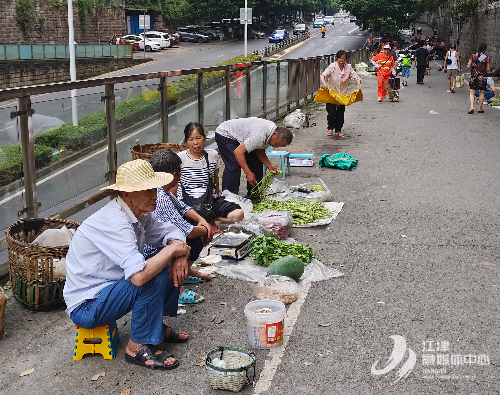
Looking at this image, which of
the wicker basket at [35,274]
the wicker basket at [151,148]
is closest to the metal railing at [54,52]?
the wicker basket at [151,148]

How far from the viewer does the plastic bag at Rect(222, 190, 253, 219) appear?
7.91 metres

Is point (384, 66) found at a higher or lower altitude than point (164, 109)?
lower

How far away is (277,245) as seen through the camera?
21.3 ft

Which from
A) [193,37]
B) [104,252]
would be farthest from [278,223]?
[193,37]

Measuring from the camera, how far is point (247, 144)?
7895 millimetres

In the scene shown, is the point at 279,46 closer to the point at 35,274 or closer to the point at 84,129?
the point at 84,129

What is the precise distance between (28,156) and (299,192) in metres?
4.07

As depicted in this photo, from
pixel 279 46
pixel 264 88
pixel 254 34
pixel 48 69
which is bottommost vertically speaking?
pixel 48 69

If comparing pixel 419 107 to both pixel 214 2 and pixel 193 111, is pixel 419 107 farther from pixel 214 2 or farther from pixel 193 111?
pixel 214 2

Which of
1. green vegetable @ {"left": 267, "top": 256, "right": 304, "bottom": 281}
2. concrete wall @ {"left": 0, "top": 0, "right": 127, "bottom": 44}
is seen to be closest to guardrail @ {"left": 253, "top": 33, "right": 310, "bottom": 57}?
concrete wall @ {"left": 0, "top": 0, "right": 127, "bottom": 44}

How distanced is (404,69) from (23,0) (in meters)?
33.0

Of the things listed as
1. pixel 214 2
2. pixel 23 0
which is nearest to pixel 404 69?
pixel 23 0

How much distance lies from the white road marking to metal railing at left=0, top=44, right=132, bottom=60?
3895 cm

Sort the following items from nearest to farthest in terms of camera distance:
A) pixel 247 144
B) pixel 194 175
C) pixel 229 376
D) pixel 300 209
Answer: pixel 229 376, pixel 194 175, pixel 247 144, pixel 300 209
